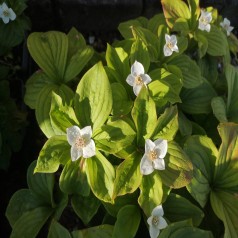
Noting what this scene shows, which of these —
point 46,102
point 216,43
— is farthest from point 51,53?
point 216,43

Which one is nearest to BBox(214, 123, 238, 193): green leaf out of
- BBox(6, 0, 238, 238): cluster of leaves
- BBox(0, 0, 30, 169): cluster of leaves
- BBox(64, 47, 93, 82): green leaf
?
BBox(6, 0, 238, 238): cluster of leaves

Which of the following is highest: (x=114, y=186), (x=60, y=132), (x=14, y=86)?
(x=60, y=132)

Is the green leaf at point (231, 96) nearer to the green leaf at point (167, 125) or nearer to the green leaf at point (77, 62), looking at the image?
the green leaf at point (167, 125)

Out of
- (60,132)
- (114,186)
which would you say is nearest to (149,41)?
(60,132)

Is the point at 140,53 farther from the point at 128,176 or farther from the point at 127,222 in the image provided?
the point at 127,222

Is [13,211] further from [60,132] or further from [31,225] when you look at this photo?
[60,132]
